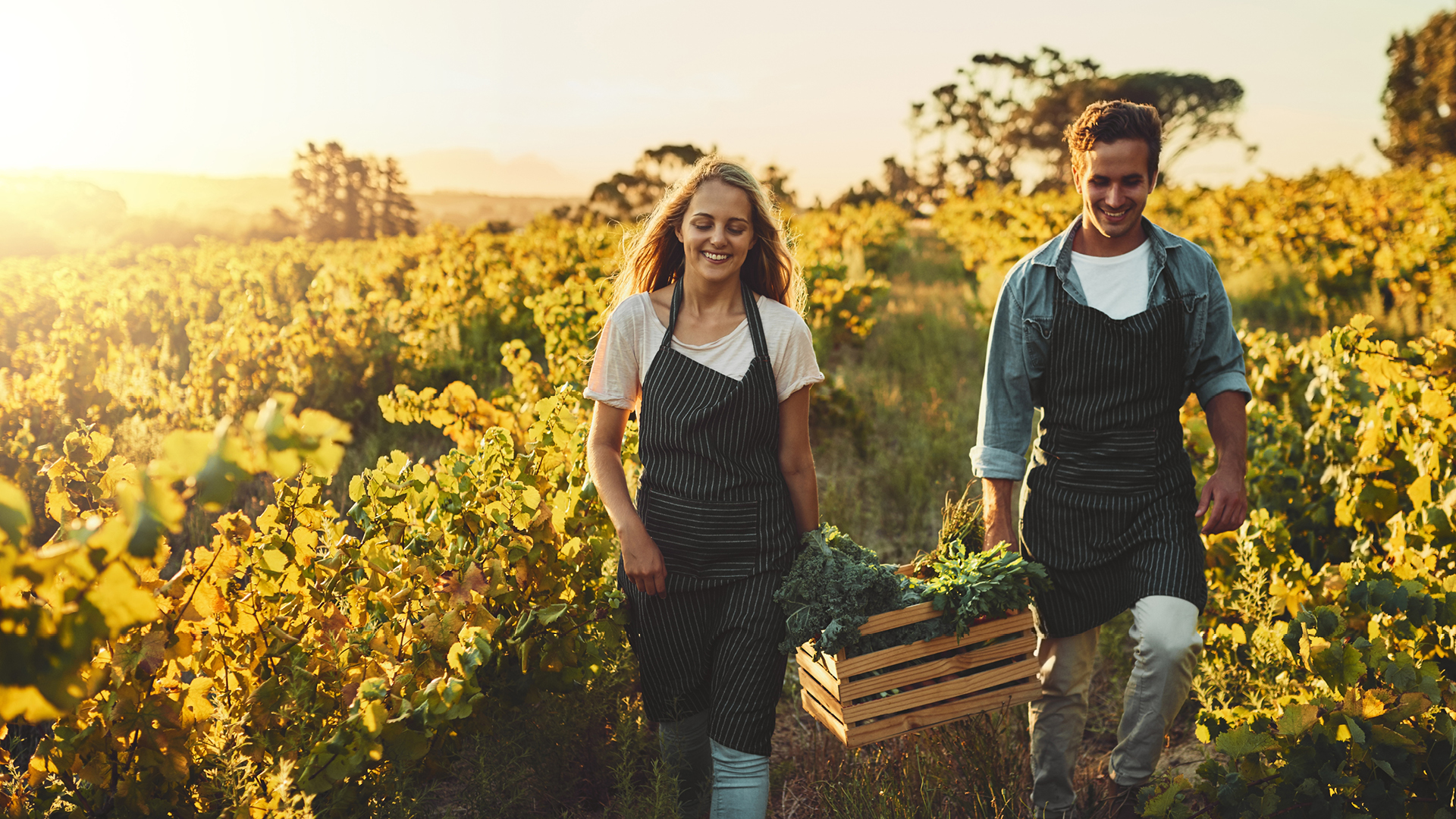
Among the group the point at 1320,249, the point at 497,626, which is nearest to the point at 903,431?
the point at 497,626

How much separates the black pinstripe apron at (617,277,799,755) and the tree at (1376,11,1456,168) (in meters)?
44.3

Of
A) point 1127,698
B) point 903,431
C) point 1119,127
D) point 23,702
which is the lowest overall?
point 903,431

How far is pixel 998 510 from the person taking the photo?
2.35m

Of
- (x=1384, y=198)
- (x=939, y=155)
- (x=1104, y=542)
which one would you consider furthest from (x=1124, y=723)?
(x=939, y=155)

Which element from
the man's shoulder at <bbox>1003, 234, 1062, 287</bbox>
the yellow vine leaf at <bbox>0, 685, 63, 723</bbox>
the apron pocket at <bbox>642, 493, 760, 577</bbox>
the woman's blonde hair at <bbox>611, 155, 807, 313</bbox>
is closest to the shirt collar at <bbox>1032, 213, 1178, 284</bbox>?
the man's shoulder at <bbox>1003, 234, 1062, 287</bbox>

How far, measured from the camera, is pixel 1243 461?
2.28 m

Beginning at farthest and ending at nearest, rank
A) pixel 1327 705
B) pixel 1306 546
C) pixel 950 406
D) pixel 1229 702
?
pixel 950 406, pixel 1306 546, pixel 1229 702, pixel 1327 705

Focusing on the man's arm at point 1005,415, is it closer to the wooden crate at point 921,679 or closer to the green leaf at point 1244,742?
the wooden crate at point 921,679

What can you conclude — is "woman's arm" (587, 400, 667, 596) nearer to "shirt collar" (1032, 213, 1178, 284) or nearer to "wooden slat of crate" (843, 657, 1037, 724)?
"wooden slat of crate" (843, 657, 1037, 724)

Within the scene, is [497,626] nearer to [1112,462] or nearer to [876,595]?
[876,595]

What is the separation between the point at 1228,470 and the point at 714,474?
1.35m

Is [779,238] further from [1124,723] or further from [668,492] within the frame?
[1124,723]

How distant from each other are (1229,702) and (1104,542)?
106 centimetres

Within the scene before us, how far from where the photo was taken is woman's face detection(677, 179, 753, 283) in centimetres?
209
